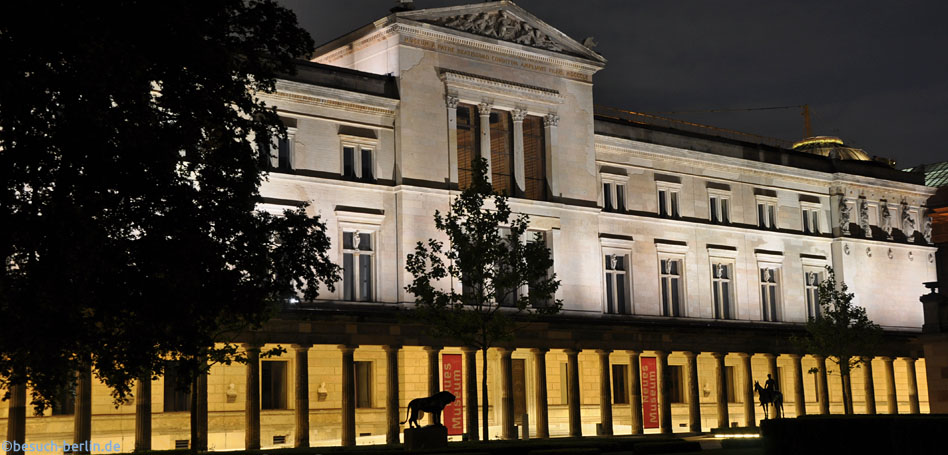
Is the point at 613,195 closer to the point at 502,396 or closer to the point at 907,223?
the point at 502,396

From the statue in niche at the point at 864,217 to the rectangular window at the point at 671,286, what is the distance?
1662 centimetres

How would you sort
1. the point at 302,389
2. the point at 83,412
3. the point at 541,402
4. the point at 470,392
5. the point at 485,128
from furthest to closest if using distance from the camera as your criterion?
the point at 485,128 < the point at 541,402 < the point at 470,392 < the point at 302,389 < the point at 83,412

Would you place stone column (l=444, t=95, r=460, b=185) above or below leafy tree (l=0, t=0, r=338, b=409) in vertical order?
above

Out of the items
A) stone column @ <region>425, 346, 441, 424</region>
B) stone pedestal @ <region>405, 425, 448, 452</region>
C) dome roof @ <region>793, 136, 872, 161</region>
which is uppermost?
dome roof @ <region>793, 136, 872, 161</region>

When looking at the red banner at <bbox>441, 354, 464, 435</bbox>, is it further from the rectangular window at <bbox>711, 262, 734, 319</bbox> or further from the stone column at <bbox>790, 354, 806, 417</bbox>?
the stone column at <bbox>790, 354, 806, 417</bbox>

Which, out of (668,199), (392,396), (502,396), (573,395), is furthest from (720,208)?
(392,396)

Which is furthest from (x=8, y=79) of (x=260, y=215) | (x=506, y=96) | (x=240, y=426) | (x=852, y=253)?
(x=852, y=253)

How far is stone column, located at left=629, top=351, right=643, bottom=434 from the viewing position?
6319 cm

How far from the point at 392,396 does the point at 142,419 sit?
1199 cm

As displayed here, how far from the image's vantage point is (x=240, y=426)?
5612 cm

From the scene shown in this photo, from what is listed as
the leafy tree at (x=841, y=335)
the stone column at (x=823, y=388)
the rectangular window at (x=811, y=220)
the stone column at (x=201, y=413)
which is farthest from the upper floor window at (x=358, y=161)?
the rectangular window at (x=811, y=220)

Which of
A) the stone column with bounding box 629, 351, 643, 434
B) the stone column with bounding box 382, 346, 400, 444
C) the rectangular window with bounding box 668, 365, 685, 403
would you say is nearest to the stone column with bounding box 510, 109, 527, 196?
the stone column with bounding box 629, 351, 643, 434

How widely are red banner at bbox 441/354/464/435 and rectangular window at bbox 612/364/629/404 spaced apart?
14147mm

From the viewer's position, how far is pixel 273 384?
5866 cm
